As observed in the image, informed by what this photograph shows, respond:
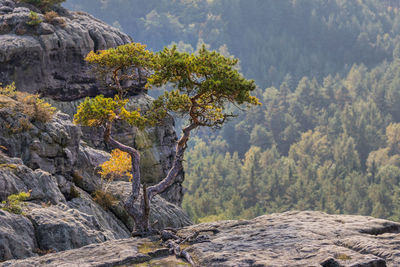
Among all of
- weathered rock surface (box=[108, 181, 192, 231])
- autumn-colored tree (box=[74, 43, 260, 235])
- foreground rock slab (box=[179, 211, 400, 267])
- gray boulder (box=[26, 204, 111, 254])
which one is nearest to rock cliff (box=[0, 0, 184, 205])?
weathered rock surface (box=[108, 181, 192, 231])

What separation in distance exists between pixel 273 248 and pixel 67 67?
130 feet

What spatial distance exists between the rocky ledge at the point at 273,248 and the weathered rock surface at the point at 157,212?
581 inches

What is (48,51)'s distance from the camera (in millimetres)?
50594

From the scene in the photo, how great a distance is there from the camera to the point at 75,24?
55.0 metres

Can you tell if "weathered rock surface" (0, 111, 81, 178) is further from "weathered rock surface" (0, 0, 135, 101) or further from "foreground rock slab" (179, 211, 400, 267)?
"weathered rock surface" (0, 0, 135, 101)

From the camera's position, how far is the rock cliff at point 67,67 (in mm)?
48875

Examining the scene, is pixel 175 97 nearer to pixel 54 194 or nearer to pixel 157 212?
pixel 54 194

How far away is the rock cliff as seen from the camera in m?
48.9

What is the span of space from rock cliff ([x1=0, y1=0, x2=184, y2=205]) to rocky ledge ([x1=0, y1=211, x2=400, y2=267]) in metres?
30.0

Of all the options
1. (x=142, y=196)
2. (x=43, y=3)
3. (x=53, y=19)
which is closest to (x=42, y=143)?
(x=142, y=196)

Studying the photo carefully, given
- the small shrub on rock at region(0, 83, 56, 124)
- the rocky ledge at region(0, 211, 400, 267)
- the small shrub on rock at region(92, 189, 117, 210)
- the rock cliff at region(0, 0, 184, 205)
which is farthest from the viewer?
the rock cliff at region(0, 0, 184, 205)

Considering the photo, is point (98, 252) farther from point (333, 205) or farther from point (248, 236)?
point (333, 205)

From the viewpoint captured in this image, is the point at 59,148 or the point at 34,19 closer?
the point at 59,148

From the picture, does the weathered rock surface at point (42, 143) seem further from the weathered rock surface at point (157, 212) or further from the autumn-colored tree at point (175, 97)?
the autumn-colored tree at point (175, 97)
